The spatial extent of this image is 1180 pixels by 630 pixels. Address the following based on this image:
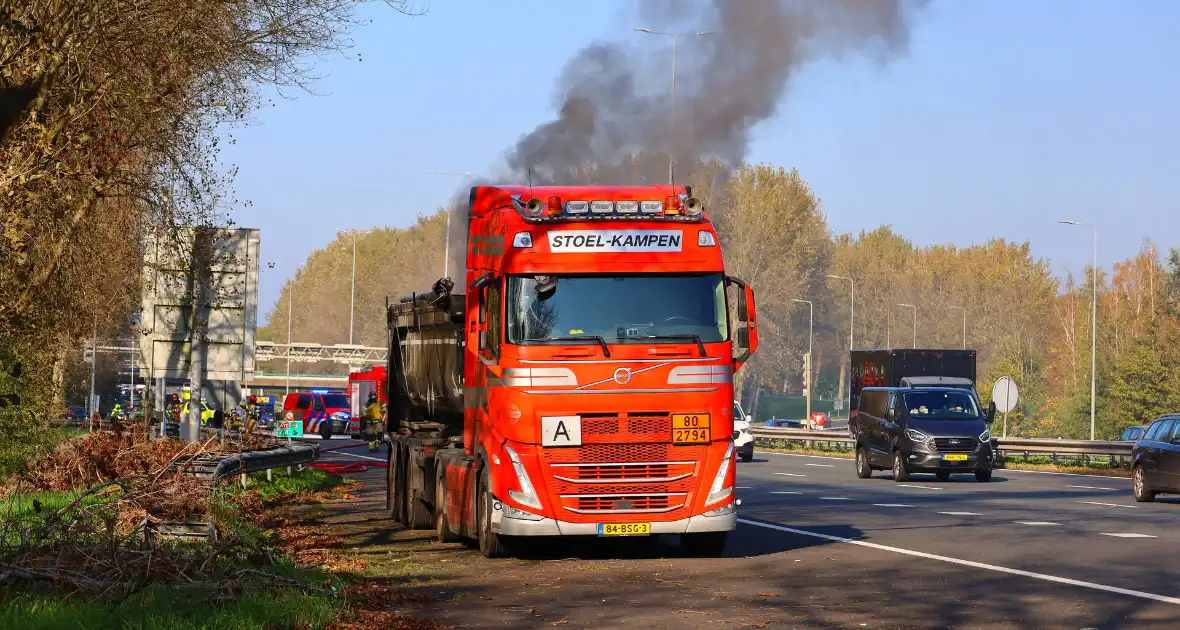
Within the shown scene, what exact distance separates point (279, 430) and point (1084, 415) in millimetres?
40925

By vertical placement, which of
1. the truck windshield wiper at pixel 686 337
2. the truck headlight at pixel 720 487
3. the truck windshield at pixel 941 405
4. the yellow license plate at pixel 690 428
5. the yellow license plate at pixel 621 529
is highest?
the truck windshield wiper at pixel 686 337

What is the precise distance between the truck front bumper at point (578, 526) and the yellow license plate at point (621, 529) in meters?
0.05

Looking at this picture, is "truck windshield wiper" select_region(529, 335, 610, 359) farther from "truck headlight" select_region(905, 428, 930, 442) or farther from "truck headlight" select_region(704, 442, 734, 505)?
"truck headlight" select_region(905, 428, 930, 442)

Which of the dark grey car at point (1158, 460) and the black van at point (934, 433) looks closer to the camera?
the dark grey car at point (1158, 460)

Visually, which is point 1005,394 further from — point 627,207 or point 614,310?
point 614,310

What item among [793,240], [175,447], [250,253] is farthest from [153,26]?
[793,240]

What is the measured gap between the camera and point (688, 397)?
15266 millimetres

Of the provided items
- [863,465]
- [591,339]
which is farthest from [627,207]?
[863,465]

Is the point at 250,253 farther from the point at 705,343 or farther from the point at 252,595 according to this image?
the point at 252,595

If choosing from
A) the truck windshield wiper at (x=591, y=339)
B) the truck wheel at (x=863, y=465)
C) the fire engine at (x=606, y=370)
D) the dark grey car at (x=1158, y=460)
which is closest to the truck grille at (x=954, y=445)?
the truck wheel at (x=863, y=465)

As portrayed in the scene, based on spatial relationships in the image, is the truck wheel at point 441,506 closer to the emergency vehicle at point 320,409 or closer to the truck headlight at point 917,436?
the truck headlight at point 917,436

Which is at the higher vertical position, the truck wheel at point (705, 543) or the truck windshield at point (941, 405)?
the truck windshield at point (941, 405)

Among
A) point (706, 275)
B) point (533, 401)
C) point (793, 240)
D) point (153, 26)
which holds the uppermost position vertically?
point (793, 240)

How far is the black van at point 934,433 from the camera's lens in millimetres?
33531
